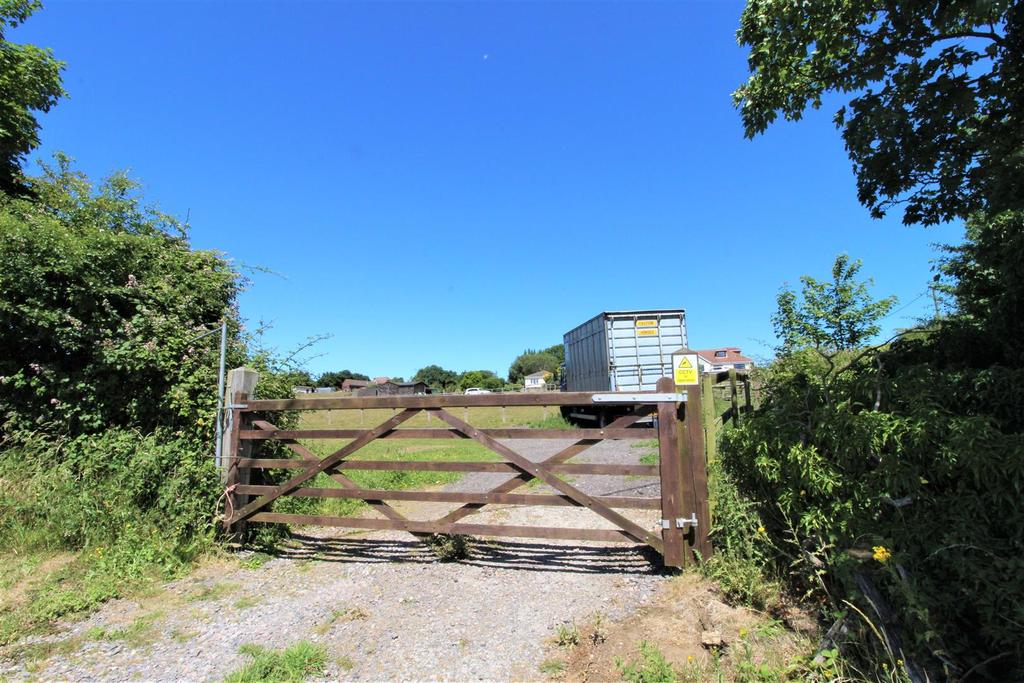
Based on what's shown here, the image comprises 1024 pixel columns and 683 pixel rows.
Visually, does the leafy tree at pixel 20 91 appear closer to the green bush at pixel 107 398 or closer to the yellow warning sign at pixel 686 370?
the green bush at pixel 107 398

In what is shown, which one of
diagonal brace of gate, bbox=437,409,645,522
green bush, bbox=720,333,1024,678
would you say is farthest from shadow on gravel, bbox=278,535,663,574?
green bush, bbox=720,333,1024,678

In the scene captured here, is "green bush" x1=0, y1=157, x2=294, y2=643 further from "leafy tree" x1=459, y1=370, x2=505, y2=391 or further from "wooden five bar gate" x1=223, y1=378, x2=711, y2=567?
"leafy tree" x1=459, y1=370, x2=505, y2=391

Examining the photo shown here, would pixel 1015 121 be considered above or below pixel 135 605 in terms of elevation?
above

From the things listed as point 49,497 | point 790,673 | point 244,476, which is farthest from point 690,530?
point 49,497

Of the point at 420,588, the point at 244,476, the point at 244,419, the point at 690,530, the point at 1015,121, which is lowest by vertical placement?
the point at 420,588

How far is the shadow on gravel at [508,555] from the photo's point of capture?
14.7 feet

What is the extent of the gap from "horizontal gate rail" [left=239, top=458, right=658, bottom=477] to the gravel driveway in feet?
2.87

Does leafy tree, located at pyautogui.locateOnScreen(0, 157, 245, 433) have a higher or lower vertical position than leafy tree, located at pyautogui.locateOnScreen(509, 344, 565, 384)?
lower

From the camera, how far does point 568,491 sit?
4328 millimetres

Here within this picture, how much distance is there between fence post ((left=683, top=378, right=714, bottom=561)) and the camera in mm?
4051

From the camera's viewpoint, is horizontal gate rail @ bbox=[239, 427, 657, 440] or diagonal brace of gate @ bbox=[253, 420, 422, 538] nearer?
horizontal gate rail @ bbox=[239, 427, 657, 440]

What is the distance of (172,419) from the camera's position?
5.64m

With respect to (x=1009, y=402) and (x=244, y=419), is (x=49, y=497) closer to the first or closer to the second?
(x=244, y=419)

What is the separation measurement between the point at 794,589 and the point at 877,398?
4.69 feet
